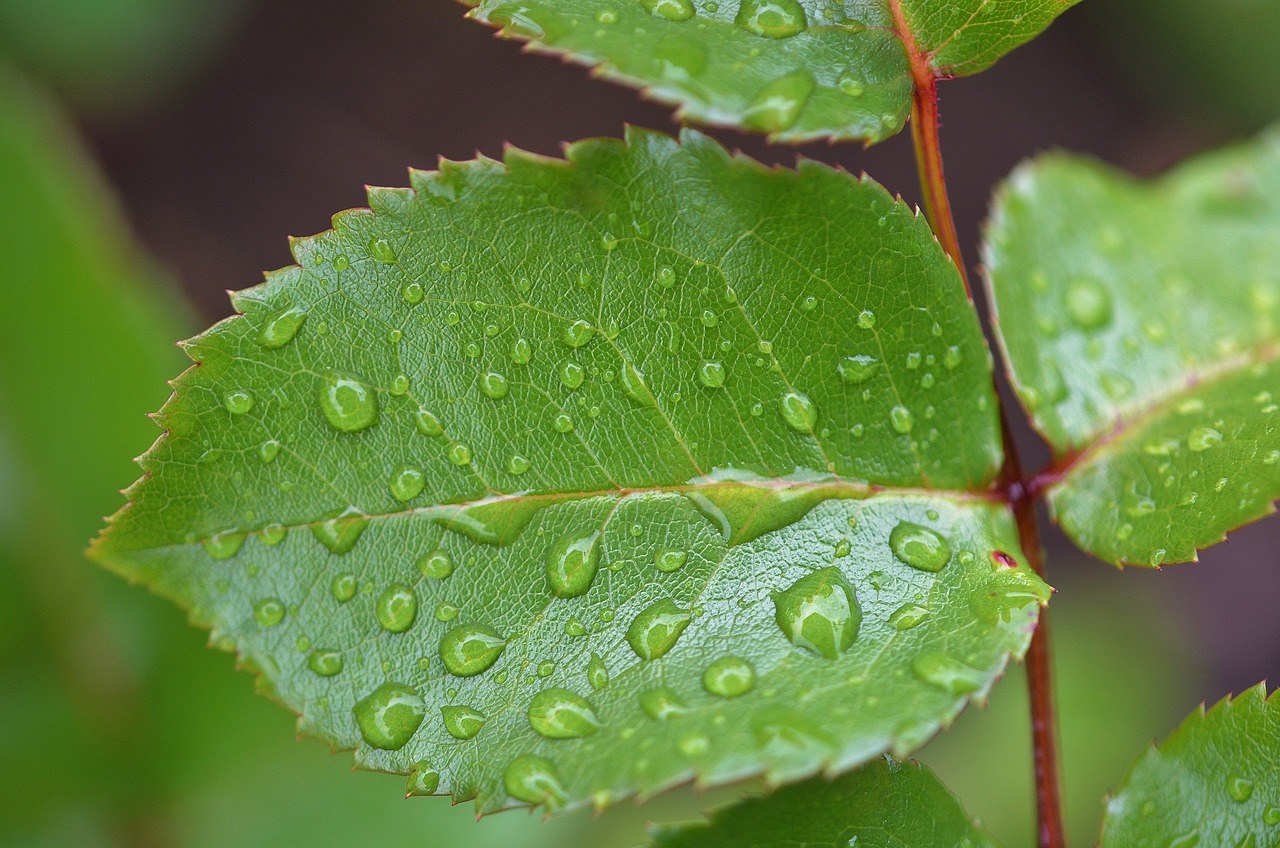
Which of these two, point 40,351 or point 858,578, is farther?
point 40,351

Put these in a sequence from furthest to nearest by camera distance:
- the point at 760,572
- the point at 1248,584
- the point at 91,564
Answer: the point at 1248,584 < the point at 91,564 < the point at 760,572

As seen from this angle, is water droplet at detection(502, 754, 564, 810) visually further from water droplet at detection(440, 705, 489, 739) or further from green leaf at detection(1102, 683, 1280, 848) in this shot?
green leaf at detection(1102, 683, 1280, 848)

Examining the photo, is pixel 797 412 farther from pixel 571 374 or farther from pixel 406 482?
pixel 406 482

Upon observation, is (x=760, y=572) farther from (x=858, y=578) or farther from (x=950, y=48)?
(x=950, y=48)

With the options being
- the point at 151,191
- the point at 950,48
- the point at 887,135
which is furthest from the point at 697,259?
the point at 151,191

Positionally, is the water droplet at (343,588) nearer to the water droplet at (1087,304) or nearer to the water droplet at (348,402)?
the water droplet at (348,402)

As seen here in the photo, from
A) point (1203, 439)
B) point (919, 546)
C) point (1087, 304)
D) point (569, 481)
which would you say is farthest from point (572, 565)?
point (1087, 304)
